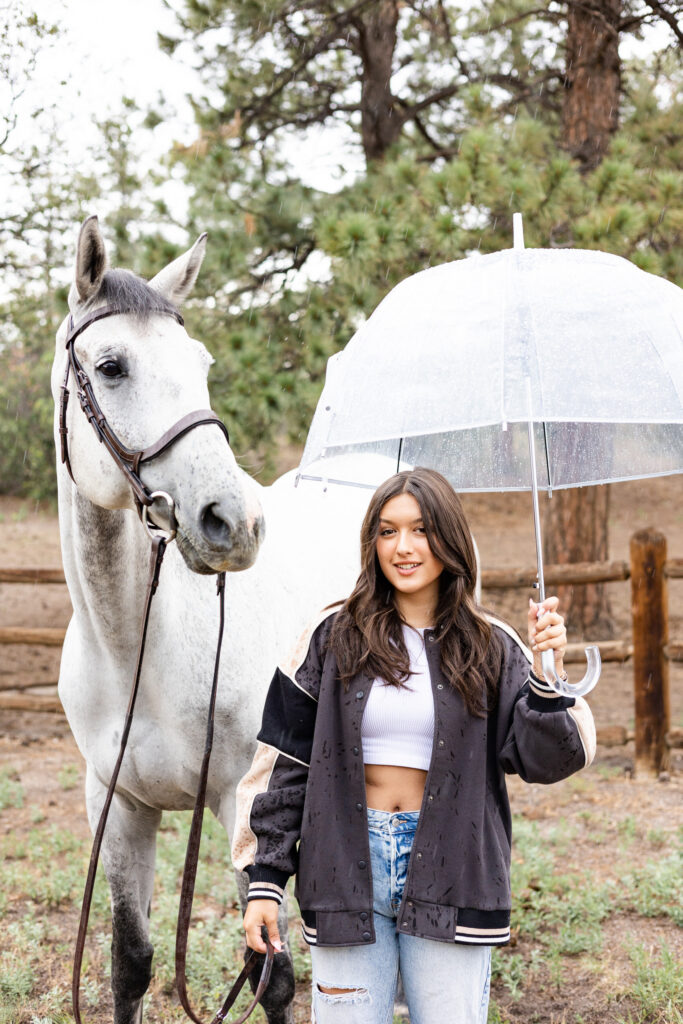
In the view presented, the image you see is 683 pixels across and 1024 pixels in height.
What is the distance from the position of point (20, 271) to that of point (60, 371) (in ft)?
18.9

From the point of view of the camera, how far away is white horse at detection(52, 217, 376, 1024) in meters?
2.09

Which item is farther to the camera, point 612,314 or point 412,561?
point 612,314

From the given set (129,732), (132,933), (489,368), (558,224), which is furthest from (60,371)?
(558,224)

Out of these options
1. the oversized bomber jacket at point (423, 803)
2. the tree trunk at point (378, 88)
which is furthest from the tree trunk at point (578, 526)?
the oversized bomber jacket at point (423, 803)

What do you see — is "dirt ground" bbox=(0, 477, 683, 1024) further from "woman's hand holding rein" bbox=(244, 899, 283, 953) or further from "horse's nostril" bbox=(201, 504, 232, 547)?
"woman's hand holding rein" bbox=(244, 899, 283, 953)

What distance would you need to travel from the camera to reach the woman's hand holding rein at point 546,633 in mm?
1644

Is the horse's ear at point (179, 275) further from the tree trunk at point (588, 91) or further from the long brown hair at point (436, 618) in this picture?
the tree trunk at point (588, 91)

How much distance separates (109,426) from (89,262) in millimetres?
438

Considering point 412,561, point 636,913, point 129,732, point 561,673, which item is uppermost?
point 412,561

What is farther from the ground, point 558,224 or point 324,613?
point 558,224

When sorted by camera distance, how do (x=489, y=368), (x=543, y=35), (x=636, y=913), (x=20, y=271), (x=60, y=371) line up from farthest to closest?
(x=543, y=35) → (x=20, y=271) → (x=636, y=913) → (x=60, y=371) → (x=489, y=368)

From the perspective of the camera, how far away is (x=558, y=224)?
233 inches

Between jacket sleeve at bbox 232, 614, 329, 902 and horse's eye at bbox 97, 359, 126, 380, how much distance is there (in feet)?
2.71

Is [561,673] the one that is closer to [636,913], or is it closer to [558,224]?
[636,913]
